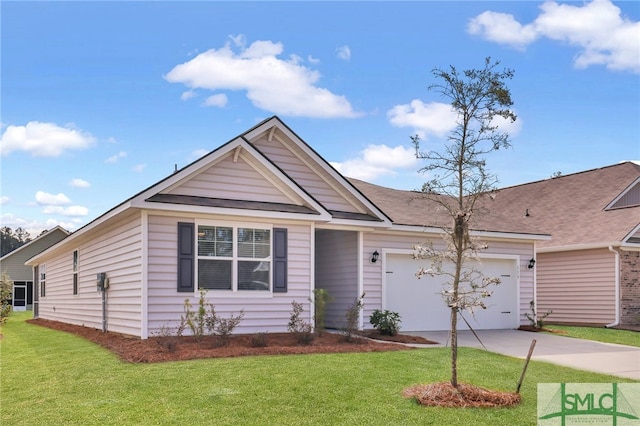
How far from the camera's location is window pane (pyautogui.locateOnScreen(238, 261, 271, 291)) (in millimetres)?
13836

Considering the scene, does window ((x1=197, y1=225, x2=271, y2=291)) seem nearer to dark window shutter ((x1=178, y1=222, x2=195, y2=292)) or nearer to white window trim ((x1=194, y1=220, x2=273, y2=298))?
white window trim ((x1=194, y1=220, x2=273, y2=298))

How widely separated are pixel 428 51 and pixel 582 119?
21.3 ft

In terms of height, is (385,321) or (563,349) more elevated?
(385,321)

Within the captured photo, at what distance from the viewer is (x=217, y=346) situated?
11.9m

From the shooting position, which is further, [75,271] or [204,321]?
[75,271]

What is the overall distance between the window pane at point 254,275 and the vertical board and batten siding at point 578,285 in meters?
12.0

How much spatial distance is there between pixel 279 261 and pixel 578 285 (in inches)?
469

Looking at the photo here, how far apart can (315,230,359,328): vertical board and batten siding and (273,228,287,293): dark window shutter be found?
2.69 metres

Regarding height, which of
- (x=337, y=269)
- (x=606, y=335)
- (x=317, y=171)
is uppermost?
(x=317, y=171)

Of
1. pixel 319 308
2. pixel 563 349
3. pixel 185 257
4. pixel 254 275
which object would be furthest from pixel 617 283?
pixel 185 257

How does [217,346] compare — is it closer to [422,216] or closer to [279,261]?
[279,261]

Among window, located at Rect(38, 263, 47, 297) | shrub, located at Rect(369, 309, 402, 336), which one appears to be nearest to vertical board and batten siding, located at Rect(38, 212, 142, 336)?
window, located at Rect(38, 263, 47, 297)

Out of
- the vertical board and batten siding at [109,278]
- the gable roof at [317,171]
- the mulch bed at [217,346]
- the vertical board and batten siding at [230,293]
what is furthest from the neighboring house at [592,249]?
the vertical board and batten siding at [109,278]

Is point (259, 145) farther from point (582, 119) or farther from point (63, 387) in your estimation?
point (582, 119)
